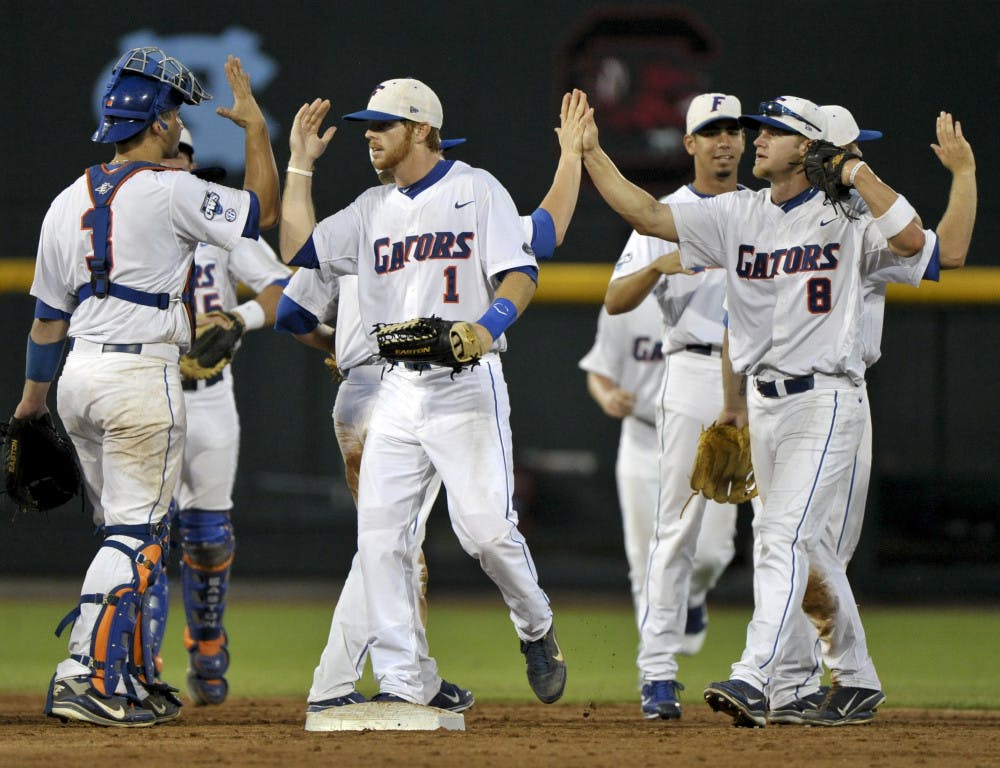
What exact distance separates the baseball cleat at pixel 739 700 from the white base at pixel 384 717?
789 millimetres

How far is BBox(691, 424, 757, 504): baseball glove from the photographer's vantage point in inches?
215

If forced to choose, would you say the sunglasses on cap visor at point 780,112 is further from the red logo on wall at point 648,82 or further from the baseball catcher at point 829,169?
the red logo on wall at point 648,82

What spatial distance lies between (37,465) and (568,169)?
1.94 metres

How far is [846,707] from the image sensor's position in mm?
5098

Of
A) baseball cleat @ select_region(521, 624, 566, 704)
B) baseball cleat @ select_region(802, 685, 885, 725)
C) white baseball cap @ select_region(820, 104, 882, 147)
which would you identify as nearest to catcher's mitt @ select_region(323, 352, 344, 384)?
baseball cleat @ select_region(521, 624, 566, 704)

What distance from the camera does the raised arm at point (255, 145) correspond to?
4867 mm

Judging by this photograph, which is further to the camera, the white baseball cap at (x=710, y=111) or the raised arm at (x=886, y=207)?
the white baseball cap at (x=710, y=111)

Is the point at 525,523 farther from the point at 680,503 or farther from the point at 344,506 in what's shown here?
the point at 680,503

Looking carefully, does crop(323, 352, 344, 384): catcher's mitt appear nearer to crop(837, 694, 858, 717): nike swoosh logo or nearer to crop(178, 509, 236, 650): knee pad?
crop(178, 509, 236, 650): knee pad

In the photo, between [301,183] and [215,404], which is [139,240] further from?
[215,404]

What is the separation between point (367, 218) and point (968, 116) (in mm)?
6753

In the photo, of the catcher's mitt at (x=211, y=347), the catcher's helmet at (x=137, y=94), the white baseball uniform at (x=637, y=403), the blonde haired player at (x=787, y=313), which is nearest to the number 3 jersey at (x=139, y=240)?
the catcher's helmet at (x=137, y=94)

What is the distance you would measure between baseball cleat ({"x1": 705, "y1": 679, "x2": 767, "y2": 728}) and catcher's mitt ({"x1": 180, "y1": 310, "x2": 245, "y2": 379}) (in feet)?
7.51

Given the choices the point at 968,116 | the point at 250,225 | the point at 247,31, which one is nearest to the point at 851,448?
the point at 250,225
